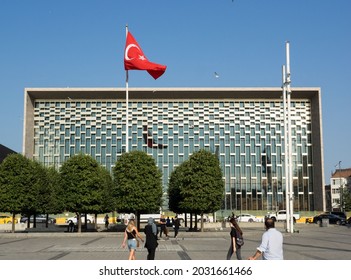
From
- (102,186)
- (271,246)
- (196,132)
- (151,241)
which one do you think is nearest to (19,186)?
(102,186)

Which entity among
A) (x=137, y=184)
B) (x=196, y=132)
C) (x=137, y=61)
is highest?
(x=196, y=132)

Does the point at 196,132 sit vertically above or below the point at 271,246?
above

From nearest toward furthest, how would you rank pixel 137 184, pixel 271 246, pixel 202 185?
pixel 271 246, pixel 137 184, pixel 202 185

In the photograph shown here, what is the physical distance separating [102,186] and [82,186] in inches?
75.4

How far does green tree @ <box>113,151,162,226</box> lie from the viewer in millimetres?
44188

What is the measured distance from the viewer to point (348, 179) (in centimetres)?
13225

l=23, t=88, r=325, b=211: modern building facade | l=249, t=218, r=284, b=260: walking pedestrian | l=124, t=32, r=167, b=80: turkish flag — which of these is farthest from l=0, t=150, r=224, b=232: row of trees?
l=23, t=88, r=325, b=211: modern building facade

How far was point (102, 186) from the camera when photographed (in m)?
45.2

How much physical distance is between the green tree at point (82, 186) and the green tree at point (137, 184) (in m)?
1.76

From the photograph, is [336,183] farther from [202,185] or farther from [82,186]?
[82,186]

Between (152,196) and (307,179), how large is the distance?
5806cm

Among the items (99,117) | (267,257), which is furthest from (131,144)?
(267,257)

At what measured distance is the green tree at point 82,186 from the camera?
1722 inches
